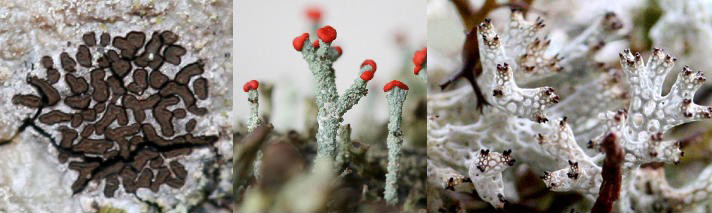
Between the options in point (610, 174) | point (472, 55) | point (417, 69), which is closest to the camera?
point (610, 174)

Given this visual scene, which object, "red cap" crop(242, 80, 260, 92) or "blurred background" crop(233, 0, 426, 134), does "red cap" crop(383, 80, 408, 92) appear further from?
"red cap" crop(242, 80, 260, 92)

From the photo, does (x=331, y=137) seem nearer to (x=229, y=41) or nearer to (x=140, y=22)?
(x=229, y=41)

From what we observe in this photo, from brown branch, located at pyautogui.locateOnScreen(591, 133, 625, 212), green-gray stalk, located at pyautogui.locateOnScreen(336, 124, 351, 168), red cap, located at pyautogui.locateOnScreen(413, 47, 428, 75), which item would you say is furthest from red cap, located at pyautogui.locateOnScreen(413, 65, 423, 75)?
brown branch, located at pyautogui.locateOnScreen(591, 133, 625, 212)

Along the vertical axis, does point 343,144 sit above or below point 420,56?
below

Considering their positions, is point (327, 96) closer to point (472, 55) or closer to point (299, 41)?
point (299, 41)

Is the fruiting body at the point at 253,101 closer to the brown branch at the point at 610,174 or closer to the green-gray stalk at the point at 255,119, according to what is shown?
the green-gray stalk at the point at 255,119

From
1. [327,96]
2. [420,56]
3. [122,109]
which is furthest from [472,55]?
[122,109]
